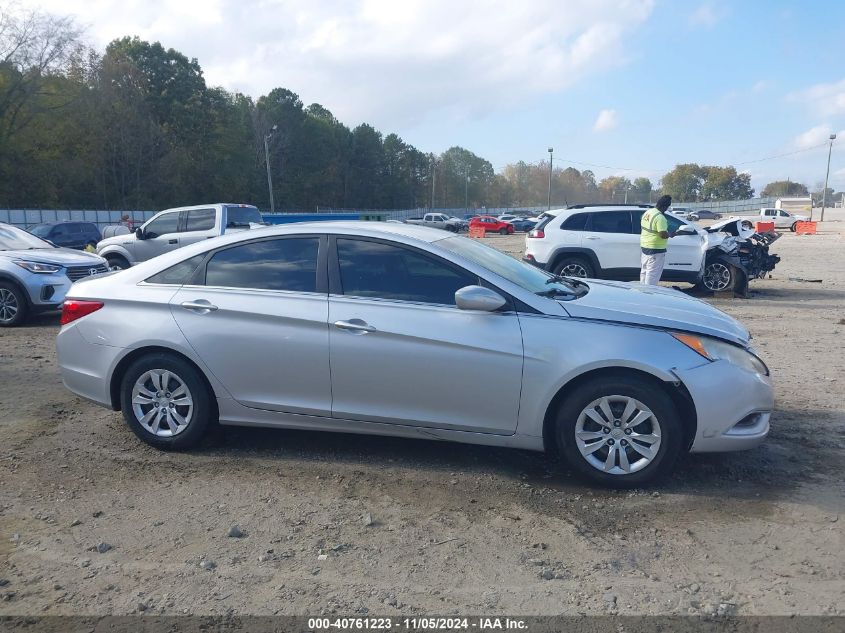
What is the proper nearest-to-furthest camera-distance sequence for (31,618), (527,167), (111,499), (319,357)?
(31,618) → (111,499) → (319,357) → (527,167)

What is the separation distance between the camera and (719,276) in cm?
1345

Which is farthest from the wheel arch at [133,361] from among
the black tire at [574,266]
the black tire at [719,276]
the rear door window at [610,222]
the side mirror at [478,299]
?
the black tire at [719,276]

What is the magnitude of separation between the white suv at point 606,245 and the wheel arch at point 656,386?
30.5ft

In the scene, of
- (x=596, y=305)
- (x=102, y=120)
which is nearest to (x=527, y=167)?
(x=102, y=120)

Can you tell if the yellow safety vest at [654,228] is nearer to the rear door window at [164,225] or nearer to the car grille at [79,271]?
the car grille at [79,271]

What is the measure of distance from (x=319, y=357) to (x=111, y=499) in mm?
1551

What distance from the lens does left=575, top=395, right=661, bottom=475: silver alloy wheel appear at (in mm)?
4184

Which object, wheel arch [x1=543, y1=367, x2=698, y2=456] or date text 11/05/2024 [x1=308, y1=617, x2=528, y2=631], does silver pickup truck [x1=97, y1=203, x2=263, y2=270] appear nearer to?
wheel arch [x1=543, y1=367, x2=698, y2=456]

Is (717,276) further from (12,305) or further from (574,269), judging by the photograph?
(12,305)

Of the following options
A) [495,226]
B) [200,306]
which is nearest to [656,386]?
[200,306]

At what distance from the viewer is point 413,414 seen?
177 inches

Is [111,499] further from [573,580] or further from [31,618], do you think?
[573,580]

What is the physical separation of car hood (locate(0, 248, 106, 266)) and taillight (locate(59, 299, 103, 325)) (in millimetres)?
5777

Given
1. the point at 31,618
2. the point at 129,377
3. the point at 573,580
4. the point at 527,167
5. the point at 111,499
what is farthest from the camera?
the point at 527,167
